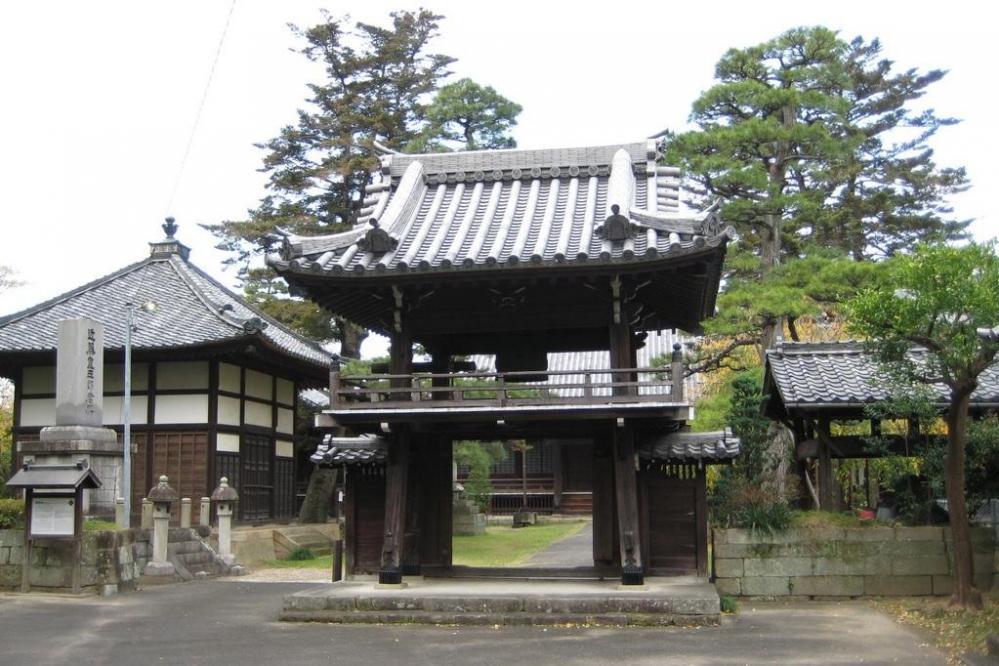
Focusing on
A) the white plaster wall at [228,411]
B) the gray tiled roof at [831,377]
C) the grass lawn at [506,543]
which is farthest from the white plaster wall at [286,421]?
the gray tiled roof at [831,377]

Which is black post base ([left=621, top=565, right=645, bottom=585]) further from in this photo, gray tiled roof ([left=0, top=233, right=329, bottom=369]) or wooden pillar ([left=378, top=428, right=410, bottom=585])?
gray tiled roof ([left=0, top=233, right=329, bottom=369])

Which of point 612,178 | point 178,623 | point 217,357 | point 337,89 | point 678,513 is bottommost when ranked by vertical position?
point 178,623

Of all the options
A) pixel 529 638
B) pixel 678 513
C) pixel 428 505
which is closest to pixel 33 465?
pixel 428 505

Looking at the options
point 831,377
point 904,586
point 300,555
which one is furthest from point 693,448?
point 300,555

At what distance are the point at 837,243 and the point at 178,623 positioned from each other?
82.7ft

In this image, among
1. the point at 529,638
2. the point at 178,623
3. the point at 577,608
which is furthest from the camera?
the point at 178,623

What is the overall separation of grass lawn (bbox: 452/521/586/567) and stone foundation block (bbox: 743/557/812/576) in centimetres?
845

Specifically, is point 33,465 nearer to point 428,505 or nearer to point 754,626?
point 428,505

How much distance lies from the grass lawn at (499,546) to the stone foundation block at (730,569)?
805 centimetres

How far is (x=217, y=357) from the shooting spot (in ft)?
85.8

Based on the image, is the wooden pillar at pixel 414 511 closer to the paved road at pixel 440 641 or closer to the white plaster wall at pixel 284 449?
the paved road at pixel 440 641

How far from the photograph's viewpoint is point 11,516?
62.3 ft

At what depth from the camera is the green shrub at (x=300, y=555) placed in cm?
2702

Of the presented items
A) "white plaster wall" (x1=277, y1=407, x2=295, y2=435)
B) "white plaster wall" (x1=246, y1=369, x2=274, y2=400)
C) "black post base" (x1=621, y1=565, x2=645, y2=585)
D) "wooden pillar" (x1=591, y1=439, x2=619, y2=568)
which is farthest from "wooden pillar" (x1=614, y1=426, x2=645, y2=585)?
"white plaster wall" (x1=277, y1=407, x2=295, y2=435)
